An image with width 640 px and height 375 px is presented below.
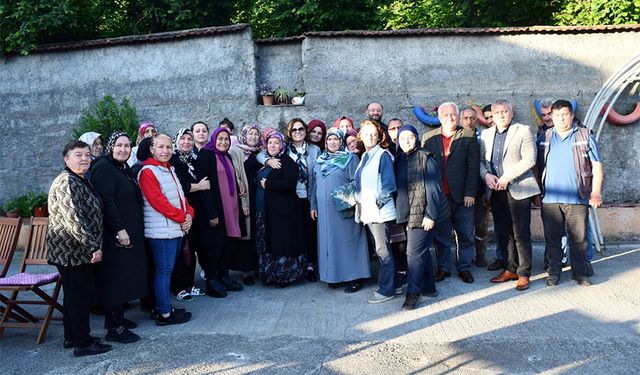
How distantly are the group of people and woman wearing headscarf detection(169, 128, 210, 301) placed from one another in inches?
0.6

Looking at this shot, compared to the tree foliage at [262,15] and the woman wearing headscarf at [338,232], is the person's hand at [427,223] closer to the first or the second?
the woman wearing headscarf at [338,232]

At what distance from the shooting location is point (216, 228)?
5.93 m

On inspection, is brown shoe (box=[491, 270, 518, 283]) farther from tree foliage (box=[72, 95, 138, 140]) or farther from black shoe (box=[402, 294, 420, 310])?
tree foliage (box=[72, 95, 138, 140])

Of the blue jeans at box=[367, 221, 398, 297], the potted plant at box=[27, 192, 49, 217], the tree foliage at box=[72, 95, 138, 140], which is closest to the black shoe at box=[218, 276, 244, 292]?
Result: the blue jeans at box=[367, 221, 398, 297]

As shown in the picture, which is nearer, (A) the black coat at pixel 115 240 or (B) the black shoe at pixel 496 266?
(A) the black coat at pixel 115 240

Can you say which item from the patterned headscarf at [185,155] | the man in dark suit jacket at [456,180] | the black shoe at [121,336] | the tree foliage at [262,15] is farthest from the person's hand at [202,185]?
the tree foliage at [262,15]

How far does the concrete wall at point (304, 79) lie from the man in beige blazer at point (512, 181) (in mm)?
2363

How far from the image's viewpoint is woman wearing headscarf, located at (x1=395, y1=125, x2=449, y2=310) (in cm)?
530

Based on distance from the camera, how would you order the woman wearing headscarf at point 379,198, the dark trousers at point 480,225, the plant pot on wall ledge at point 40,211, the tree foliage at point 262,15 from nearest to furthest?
the woman wearing headscarf at point 379,198, the dark trousers at point 480,225, the plant pot on wall ledge at point 40,211, the tree foliage at point 262,15

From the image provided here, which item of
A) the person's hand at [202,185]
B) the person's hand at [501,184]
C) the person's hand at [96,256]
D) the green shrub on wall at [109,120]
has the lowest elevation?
the person's hand at [96,256]

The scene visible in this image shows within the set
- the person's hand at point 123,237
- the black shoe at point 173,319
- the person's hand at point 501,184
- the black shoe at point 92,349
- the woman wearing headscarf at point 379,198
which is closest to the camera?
the black shoe at point 92,349

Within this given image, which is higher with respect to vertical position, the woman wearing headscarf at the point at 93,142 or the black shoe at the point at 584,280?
the woman wearing headscarf at the point at 93,142

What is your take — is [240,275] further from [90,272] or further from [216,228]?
[90,272]

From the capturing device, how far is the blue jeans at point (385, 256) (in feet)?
18.4
